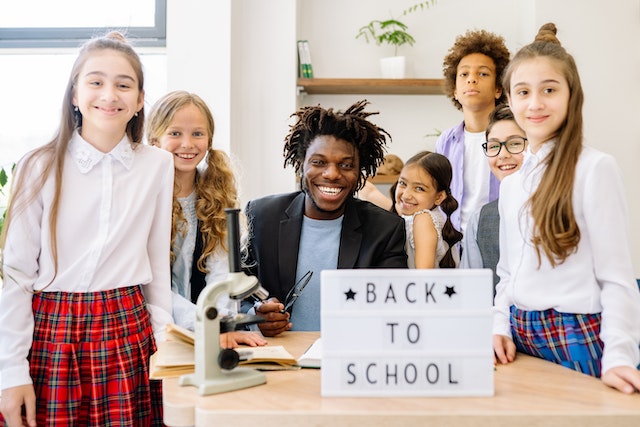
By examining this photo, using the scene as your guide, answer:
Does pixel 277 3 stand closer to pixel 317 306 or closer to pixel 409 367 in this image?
pixel 317 306

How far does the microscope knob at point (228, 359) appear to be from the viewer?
1.21 metres

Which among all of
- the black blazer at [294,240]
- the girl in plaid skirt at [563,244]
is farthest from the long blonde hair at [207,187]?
the girl in plaid skirt at [563,244]

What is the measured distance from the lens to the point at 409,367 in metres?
1.17

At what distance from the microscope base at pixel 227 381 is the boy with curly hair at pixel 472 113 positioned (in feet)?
5.22

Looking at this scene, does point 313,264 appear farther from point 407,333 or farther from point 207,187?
point 407,333

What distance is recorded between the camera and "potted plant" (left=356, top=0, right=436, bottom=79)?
12.9 ft

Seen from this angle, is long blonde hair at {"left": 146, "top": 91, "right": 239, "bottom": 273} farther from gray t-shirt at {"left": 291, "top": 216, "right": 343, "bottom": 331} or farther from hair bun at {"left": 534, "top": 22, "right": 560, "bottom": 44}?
hair bun at {"left": 534, "top": 22, "right": 560, "bottom": 44}

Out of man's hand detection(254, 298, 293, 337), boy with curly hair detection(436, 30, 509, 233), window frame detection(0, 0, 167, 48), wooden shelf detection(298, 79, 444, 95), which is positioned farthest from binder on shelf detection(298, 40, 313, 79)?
man's hand detection(254, 298, 293, 337)

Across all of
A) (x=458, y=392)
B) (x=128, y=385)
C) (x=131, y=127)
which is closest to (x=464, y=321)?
(x=458, y=392)

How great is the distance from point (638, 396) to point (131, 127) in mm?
1378

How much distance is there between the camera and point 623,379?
1219 millimetres

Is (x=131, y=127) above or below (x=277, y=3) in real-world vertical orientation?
below

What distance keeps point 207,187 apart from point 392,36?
2190 mm

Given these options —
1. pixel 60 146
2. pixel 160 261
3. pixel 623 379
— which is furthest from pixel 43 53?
pixel 623 379
